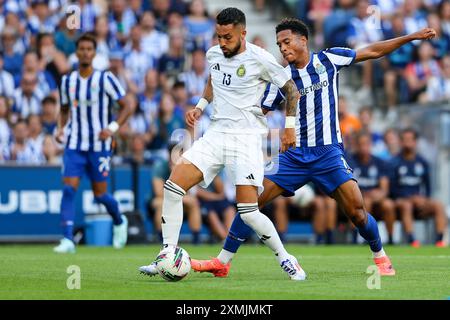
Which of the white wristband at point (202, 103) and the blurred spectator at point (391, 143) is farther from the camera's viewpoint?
the blurred spectator at point (391, 143)

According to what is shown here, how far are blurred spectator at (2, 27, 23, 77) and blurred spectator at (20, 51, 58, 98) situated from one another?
0.72ft

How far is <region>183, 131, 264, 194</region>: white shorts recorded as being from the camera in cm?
930

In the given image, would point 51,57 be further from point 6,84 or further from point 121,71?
point 121,71

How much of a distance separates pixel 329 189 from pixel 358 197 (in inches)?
11.1

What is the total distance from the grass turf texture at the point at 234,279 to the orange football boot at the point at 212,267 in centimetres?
9

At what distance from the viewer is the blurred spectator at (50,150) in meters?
17.8

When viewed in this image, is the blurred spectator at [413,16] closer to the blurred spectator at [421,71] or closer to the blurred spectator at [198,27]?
the blurred spectator at [421,71]

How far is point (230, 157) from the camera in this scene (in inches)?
368

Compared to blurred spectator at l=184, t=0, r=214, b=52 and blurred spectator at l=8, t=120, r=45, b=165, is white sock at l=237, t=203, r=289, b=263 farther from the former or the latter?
blurred spectator at l=184, t=0, r=214, b=52

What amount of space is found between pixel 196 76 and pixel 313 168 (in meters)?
10.3

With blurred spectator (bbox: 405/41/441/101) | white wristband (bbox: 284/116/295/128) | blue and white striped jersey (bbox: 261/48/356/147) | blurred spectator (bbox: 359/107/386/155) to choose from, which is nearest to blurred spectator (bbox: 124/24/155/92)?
blurred spectator (bbox: 359/107/386/155)

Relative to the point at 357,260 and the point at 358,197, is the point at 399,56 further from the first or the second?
the point at 358,197

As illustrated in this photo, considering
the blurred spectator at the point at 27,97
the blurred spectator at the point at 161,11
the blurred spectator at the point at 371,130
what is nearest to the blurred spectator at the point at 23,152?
the blurred spectator at the point at 27,97
